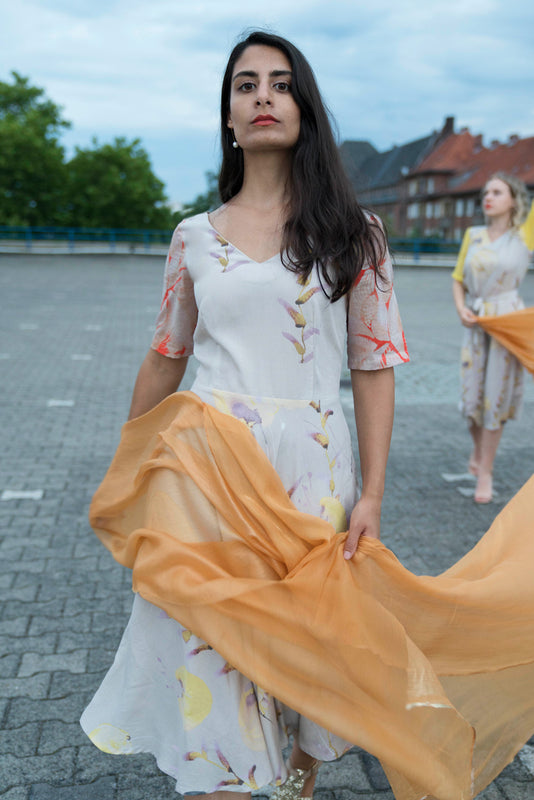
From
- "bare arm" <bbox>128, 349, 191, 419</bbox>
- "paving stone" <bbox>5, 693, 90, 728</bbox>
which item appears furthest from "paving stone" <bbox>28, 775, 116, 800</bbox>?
"bare arm" <bbox>128, 349, 191, 419</bbox>

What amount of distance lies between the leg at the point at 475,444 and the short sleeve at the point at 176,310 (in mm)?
3964

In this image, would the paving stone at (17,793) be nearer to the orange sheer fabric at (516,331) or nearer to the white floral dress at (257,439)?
the white floral dress at (257,439)

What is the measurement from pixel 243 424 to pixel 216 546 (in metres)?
0.31

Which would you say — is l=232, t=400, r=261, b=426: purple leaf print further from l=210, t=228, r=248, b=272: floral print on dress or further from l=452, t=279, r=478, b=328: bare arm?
l=452, t=279, r=478, b=328: bare arm

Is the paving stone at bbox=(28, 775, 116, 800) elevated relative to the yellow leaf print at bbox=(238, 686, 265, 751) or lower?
lower

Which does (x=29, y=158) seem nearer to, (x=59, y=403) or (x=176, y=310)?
(x=59, y=403)

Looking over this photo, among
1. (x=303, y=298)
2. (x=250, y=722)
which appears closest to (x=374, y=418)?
(x=303, y=298)

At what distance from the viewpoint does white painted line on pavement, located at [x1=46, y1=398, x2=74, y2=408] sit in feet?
27.2

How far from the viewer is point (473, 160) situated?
79.8 meters

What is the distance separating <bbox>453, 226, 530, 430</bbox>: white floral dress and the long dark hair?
3.68 m

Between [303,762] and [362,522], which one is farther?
[303,762]

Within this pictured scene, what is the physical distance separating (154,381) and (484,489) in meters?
3.79

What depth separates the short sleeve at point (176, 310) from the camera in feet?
7.31

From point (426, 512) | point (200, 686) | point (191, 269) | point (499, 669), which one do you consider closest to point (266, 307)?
point (191, 269)
